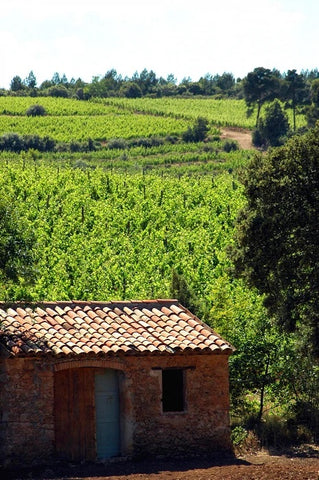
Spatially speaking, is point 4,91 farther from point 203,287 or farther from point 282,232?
point 282,232

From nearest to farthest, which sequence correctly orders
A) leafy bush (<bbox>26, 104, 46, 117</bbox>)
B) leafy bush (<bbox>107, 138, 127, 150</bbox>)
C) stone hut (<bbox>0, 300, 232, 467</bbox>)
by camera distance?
stone hut (<bbox>0, 300, 232, 467</bbox>) < leafy bush (<bbox>107, 138, 127, 150</bbox>) < leafy bush (<bbox>26, 104, 46, 117</bbox>)

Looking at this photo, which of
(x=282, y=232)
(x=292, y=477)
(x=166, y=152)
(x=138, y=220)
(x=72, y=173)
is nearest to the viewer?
(x=292, y=477)

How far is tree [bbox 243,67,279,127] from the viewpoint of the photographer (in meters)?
109

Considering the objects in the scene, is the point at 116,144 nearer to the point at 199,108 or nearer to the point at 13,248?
the point at 199,108

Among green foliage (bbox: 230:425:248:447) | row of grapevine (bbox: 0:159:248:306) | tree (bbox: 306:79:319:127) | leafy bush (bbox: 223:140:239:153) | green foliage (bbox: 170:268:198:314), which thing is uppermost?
tree (bbox: 306:79:319:127)

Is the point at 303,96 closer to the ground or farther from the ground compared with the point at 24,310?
farther from the ground

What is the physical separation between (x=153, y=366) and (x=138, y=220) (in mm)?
28626

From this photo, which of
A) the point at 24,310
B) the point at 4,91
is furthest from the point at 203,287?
the point at 4,91

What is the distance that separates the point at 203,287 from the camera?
39.8 m

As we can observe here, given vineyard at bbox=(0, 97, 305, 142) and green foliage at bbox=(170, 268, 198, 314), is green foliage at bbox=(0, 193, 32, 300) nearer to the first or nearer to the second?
green foliage at bbox=(170, 268, 198, 314)

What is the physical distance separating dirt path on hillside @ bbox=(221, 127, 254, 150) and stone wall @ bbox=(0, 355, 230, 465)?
251ft

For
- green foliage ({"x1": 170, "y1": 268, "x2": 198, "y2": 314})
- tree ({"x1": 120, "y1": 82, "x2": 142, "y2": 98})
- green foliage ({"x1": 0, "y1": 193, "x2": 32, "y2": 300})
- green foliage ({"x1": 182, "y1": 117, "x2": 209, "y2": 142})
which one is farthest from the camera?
tree ({"x1": 120, "y1": 82, "x2": 142, "y2": 98})

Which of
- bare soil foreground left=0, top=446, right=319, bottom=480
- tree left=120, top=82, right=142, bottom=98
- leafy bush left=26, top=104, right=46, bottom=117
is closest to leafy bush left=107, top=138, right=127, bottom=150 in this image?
leafy bush left=26, top=104, right=46, bottom=117

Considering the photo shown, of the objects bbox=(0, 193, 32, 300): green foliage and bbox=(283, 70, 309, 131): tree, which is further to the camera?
bbox=(283, 70, 309, 131): tree
